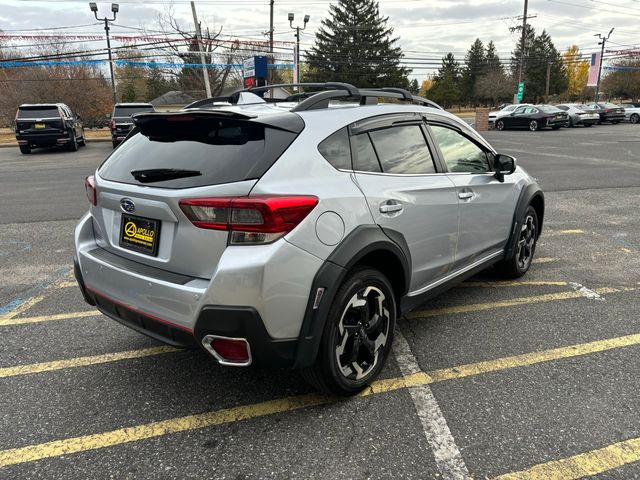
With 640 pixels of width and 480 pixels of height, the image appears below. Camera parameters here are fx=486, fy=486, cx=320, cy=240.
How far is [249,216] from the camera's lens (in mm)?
2223

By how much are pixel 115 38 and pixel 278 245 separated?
117 ft

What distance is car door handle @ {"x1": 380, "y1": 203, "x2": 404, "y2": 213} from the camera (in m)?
2.76

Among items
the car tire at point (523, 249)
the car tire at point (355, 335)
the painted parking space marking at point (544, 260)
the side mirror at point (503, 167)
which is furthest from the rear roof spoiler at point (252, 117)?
the painted parking space marking at point (544, 260)

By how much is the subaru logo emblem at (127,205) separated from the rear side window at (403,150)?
1417mm

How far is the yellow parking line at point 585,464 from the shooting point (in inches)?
86.0

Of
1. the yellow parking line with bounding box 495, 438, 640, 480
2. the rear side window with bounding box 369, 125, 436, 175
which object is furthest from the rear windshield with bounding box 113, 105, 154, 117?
the yellow parking line with bounding box 495, 438, 640, 480

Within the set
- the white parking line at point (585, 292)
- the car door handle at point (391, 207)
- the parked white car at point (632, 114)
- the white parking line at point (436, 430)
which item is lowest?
the white parking line at point (436, 430)

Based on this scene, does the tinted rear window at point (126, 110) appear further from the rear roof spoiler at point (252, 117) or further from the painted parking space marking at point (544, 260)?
the rear roof spoiler at point (252, 117)

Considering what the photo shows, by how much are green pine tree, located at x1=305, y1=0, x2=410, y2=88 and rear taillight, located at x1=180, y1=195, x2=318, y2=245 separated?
57.0 m

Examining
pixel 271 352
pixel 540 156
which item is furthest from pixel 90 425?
pixel 540 156

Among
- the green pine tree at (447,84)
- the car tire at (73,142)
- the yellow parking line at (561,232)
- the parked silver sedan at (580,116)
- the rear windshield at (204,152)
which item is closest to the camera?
the rear windshield at (204,152)

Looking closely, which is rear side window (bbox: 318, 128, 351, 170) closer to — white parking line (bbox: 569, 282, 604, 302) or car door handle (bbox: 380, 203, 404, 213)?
car door handle (bbox: 380, 203, 404, 213)

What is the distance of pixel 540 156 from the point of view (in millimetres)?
15398

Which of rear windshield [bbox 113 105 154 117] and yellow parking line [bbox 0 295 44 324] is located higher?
rear windshield [bbox 113 105 154 117]
